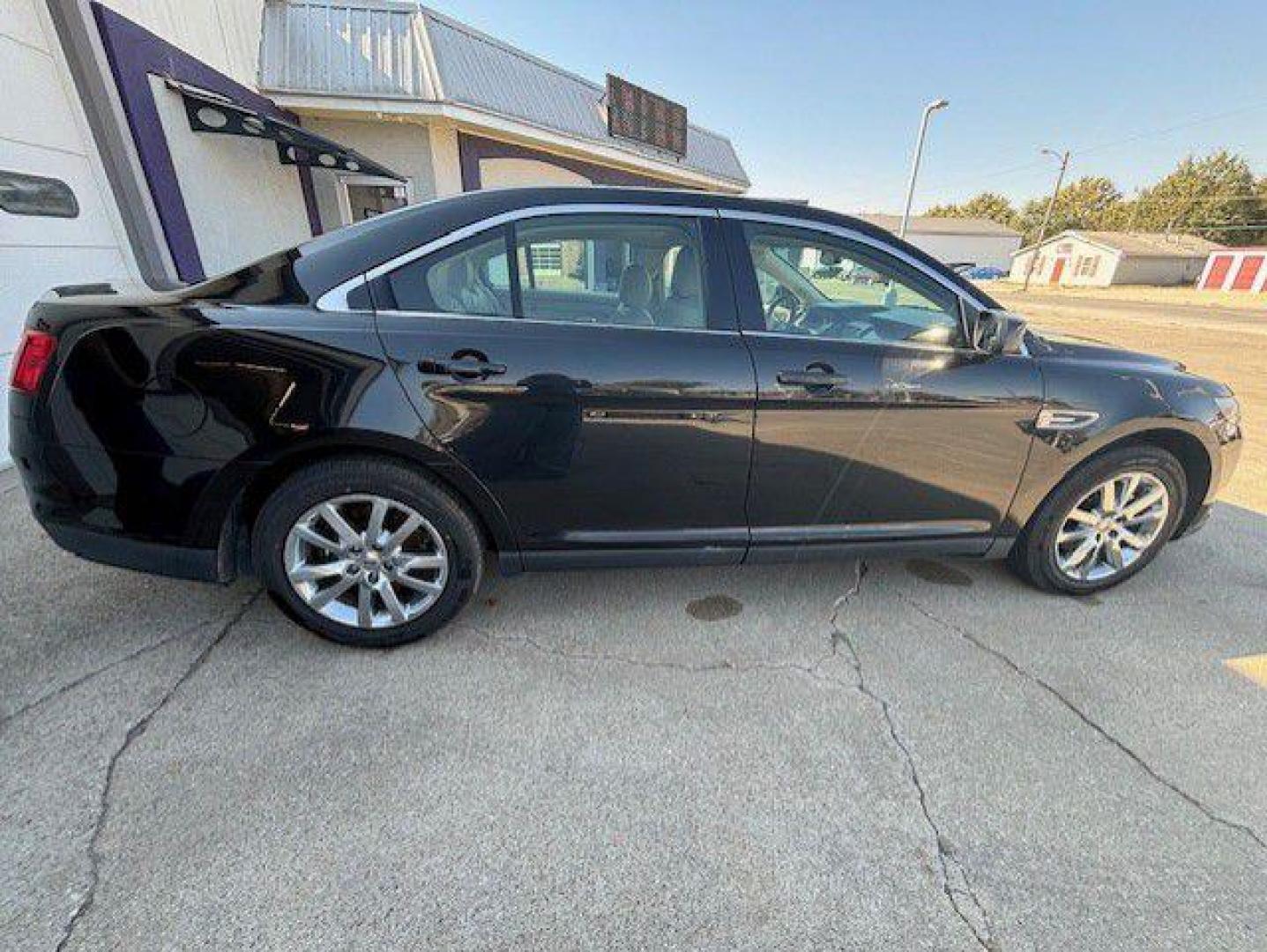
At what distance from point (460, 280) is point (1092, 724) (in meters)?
2.78

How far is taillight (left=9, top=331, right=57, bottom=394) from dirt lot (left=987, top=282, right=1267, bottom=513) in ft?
14.4

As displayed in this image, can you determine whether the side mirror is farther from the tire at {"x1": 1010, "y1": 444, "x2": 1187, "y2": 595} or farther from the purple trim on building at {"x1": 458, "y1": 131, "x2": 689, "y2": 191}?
the purple trim on building at {"x1": 458, "y1": 131, "x2": 689, "y2": 191}

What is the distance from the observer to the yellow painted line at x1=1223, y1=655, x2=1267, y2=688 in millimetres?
2412

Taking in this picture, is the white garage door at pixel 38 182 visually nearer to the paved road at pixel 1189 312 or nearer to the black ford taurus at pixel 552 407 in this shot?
the black ford taurus at pixel 552 407

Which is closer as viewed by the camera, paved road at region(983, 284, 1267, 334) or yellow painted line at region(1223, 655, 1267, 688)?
yellow painted line at region(1223, 655, 1267, 688)

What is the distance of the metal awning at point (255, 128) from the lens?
6.17 m

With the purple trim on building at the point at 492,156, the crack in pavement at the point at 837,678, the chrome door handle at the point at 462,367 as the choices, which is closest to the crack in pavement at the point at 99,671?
the crack in pavement at the point at 837,678

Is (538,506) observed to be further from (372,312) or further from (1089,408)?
(1089,408)

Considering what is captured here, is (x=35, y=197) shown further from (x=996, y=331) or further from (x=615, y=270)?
(x=996, y=331)

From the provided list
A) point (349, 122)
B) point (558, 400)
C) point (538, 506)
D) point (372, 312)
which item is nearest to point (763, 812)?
point (538, 506)

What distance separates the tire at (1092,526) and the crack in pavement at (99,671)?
3.65 m

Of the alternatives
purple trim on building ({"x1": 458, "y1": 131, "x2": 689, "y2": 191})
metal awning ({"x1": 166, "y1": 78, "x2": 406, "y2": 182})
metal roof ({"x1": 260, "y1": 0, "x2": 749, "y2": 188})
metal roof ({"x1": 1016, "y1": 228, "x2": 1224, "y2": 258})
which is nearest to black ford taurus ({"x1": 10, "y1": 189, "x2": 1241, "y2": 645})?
metal awning ({"x1": 166, "y1": 78, "x2": 406, "y2": 182})

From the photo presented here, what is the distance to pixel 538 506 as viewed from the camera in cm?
229

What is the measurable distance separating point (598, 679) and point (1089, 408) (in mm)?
2379
